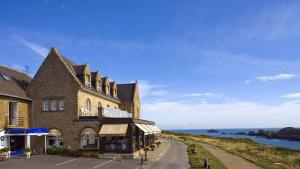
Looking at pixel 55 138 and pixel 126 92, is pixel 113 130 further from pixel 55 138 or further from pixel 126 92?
pixel 126 92

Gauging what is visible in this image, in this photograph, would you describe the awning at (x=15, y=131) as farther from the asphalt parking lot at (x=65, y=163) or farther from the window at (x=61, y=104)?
the window at (x=61, y=104)

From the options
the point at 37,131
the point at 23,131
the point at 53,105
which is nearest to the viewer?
the point at 23,131

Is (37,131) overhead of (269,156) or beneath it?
overhead

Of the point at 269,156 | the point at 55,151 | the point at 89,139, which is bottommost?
the point at 269,156

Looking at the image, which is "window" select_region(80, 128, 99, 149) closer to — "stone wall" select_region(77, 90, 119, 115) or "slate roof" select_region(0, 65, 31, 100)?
"stone wall" select_region(77, 90, 119, 115)

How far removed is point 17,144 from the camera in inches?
1698

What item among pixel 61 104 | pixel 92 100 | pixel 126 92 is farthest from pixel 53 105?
pixel 126 92

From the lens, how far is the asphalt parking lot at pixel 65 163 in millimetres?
32312

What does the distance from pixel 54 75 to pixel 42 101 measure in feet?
12.4

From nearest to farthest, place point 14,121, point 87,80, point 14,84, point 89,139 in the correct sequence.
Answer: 1. point 14,121
2. point 89,139
3. point 14,84
4. point 87,80

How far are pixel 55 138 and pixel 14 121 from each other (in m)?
5.52

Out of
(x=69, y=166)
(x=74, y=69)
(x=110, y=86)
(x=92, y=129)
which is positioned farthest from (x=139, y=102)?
(x=69, y=166)

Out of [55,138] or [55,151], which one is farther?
[55,138]

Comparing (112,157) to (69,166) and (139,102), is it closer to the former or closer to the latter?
(69,166)
